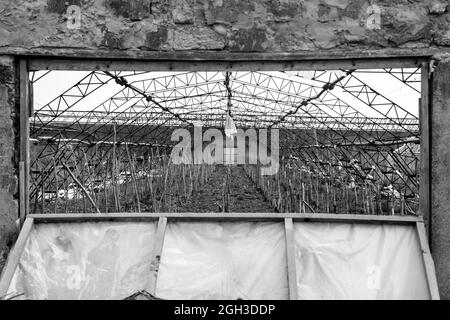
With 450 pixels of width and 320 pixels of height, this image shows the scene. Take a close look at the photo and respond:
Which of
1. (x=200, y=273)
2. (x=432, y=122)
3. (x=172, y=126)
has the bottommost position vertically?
(x=200, y=273)

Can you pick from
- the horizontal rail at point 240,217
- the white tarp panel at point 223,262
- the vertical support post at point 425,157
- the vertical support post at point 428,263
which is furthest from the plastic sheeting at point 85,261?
the vertical support post at point 425,157

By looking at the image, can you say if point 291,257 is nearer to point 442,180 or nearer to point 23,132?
point 442,180

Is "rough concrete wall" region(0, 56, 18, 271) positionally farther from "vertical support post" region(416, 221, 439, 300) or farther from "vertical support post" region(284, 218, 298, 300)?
"vertical support post" region(416, 221, 439, 300)

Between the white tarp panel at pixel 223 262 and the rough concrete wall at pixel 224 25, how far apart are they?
1428 mm

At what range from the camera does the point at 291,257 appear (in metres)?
3.20

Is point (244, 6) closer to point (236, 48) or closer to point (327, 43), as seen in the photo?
point (236, 48)

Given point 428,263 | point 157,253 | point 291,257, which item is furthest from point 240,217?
point 428,263

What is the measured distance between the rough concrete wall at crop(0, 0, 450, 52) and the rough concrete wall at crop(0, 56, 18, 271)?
0.26m

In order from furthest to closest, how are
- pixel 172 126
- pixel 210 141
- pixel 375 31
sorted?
pixel 210 141 → pixel 172 126 → pixel 375 31

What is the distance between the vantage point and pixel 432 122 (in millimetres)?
3434

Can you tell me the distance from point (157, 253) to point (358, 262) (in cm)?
148

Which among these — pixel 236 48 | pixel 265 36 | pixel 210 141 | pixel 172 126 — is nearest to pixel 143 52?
pixel 236 48

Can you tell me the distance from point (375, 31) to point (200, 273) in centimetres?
231

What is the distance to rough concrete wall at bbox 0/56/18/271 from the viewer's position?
11.4 ft
